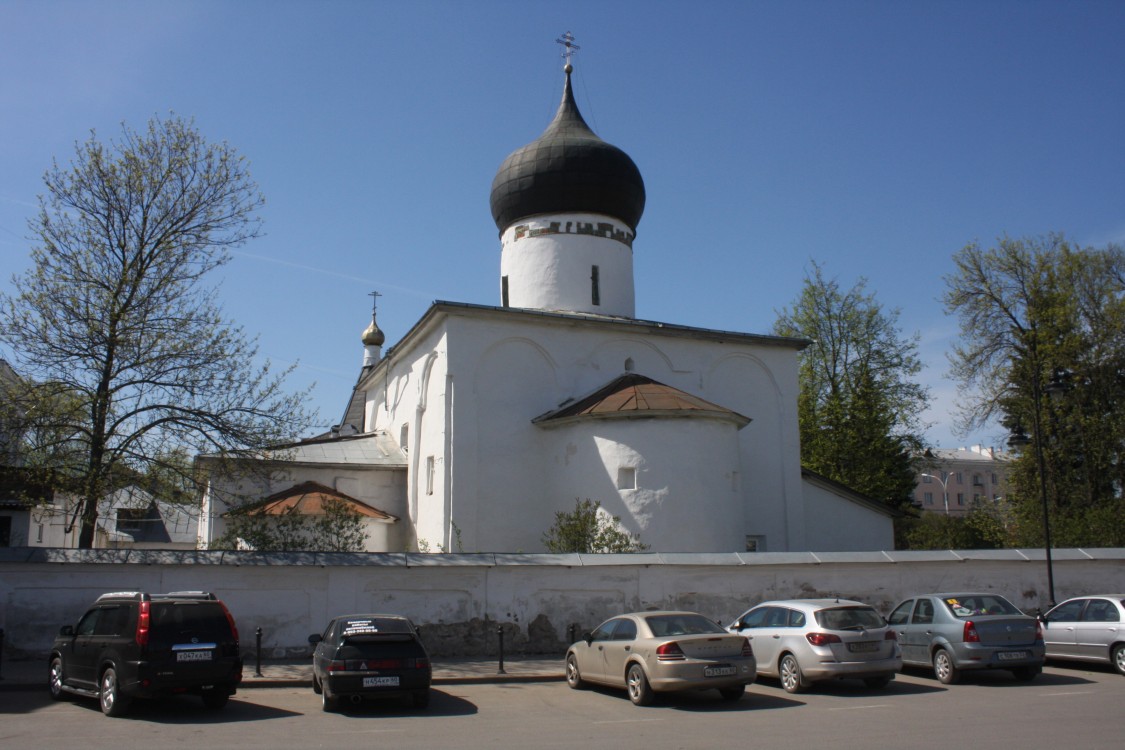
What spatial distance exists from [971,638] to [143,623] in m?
10.5

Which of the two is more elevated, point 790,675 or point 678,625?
point 678,625

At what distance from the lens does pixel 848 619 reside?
478 inches

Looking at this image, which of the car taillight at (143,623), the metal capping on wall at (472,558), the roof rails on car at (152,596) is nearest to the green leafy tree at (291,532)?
the metal capping on wall at (472,558)

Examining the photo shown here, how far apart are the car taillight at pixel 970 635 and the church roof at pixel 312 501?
47.3 ft

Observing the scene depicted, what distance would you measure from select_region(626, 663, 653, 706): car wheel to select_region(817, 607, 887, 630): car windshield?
2.61 m

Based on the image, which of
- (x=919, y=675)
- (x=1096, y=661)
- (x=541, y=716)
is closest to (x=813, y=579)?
(x=919, y=675)

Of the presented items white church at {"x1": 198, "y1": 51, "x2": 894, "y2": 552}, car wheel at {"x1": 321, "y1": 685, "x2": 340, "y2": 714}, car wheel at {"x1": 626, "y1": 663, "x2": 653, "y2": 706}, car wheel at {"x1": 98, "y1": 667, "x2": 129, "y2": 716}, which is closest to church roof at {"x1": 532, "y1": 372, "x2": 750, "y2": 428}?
white church at {"x1": 198, "y1": 51, "x2": 894, "y2": 552}

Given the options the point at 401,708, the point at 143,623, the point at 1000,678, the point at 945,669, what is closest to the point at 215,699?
the point at 143,623

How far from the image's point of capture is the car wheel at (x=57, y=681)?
11386 mm

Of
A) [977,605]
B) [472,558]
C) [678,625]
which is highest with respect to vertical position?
[472,558]

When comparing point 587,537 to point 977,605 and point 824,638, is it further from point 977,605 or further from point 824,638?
point 977,605

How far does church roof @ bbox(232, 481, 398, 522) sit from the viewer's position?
76.1 feet

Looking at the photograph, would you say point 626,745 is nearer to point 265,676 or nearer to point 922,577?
point 265,676

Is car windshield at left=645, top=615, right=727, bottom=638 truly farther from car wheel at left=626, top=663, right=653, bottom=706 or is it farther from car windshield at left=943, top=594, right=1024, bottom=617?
car windshield at left=943, top=594, right=1024, bottom=617
